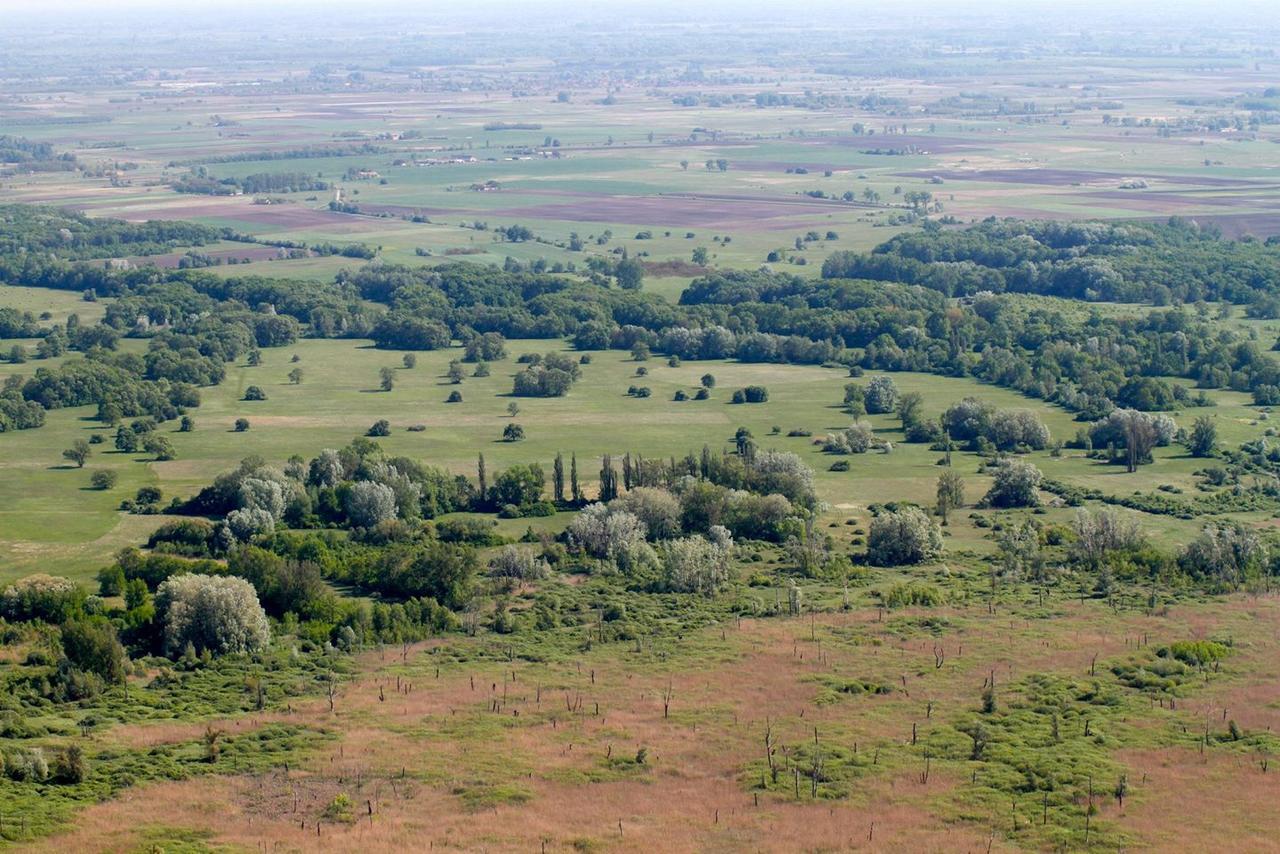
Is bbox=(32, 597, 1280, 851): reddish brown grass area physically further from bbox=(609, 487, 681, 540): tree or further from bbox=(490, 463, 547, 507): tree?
bbox=(490, 463, 547, 507): tree

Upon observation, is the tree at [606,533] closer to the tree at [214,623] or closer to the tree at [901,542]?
the tree at [901,542]

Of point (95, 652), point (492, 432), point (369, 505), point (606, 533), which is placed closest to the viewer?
point (95, 652)

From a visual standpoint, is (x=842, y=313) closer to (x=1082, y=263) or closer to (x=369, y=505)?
(x=1082, y=263)

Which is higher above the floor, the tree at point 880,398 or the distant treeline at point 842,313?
the distant treeline at point 842,313

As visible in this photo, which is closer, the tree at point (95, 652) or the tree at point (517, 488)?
the tree at point (95, 652)

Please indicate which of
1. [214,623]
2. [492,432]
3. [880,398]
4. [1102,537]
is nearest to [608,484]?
[492,432]

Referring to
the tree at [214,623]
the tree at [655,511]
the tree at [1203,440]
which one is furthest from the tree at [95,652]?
the tree at [1203,440]
